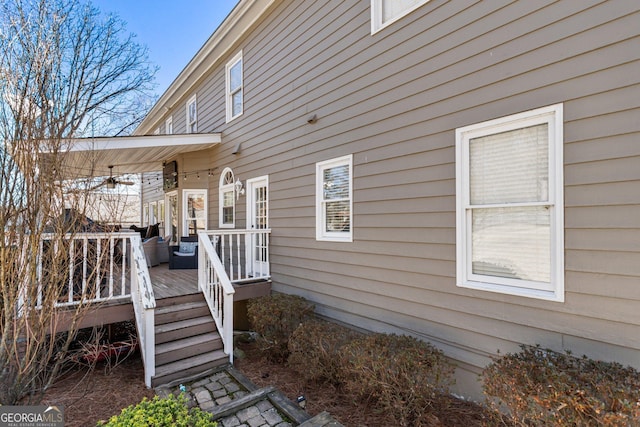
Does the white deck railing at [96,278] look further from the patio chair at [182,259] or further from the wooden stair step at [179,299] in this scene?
the patio chair at [182,259]

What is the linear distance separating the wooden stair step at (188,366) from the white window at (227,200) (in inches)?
146

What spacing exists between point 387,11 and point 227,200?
218 inches

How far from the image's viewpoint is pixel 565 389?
2092 mm

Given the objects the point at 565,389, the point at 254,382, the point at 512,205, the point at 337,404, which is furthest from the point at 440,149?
the point at 254,382

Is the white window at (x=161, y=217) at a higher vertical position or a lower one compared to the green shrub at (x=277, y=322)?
higher

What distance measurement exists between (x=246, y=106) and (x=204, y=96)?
2778 millimetres

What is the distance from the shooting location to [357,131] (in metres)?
4.44

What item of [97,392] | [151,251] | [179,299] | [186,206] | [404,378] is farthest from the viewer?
[186,206]

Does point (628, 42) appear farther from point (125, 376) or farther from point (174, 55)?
point (174, 55)

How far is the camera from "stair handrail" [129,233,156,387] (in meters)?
3.78

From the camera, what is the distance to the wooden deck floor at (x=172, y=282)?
16.9 ft

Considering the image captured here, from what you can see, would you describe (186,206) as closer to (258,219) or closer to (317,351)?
(258,219)

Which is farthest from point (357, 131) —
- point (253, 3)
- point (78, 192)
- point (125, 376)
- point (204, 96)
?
point (204, 96)

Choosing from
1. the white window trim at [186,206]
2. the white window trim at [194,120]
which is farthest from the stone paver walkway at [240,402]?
the white window trim at [194,120]
